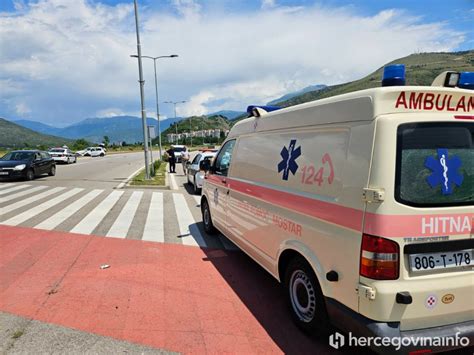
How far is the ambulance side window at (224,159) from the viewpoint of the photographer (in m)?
5.93

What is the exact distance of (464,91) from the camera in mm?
2758

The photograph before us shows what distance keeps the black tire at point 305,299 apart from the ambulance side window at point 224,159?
266 cm

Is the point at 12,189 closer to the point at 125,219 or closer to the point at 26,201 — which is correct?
the point at 26,201

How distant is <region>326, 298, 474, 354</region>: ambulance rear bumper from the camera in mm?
2475

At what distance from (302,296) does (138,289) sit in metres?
2.35

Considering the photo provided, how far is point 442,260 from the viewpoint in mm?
2609

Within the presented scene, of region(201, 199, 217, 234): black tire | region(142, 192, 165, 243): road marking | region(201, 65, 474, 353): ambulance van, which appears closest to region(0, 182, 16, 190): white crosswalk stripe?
region(142, 192, 165, 243): road marking

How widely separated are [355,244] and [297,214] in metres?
0.88

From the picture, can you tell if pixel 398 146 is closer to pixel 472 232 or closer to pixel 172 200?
pixel 472 232

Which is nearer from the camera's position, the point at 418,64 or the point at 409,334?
the point at 409,334

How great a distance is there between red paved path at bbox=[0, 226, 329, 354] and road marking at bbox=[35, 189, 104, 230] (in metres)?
1.45

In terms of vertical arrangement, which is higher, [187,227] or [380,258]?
[380,258]

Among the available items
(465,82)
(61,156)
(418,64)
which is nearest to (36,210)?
(465,82)

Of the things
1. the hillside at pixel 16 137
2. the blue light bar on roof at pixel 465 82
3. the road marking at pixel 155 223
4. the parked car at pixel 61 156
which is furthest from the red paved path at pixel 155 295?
the hillside at pixel 16 137
